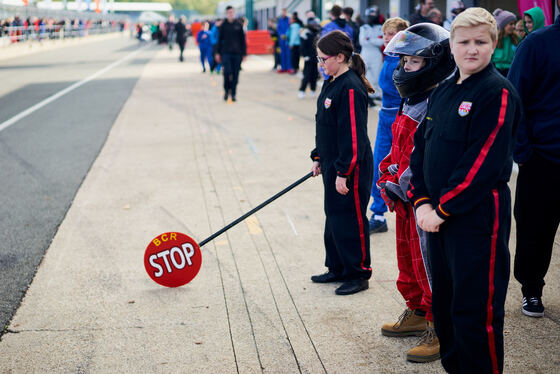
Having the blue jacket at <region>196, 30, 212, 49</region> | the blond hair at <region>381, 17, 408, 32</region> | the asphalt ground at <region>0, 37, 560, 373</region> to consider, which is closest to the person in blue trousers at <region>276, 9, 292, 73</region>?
the blue jacket at <region>196, 30, 212, 49</region>

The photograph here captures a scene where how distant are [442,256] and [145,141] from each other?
25.0 feet

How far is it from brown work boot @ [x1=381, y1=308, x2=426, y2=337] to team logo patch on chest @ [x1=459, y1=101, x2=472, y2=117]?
4.84ft

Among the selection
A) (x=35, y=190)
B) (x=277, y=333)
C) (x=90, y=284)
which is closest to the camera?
(x=277, y=333)

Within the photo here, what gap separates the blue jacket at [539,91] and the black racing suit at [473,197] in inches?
37.5

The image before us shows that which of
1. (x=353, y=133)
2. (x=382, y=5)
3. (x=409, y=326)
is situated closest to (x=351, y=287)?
(x=409, y=326)

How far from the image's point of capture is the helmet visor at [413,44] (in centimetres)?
294

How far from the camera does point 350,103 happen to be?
3.74 metres

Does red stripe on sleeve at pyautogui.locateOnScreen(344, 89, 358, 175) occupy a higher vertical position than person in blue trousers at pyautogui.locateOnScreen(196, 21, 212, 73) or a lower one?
lower

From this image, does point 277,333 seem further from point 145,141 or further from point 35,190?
Result: point 145,141

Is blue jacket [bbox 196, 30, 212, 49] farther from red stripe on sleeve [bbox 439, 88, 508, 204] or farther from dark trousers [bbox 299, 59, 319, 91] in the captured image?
red stripe on sleeve [bbox 439, 88, 508, 204]

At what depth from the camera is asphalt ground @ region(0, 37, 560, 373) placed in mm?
3316

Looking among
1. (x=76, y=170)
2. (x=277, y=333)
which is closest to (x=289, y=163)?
(x=76, y=170)

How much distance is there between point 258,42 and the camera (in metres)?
32.9

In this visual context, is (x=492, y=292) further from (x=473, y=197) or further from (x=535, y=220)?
(x=535, y=220)
